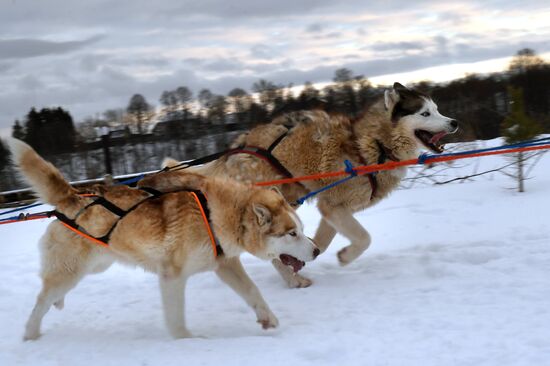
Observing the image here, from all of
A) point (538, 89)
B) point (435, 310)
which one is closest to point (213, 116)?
point (538, 89)

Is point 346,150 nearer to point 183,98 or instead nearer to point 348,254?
point 348,254

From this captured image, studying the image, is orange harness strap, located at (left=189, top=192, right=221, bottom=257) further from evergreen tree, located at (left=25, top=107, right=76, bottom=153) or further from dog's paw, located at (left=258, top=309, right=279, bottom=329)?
evergreen tree, located at (left=25, top=107, right=76, bottom=153)

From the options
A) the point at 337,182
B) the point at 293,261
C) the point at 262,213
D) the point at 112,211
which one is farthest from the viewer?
the point at 337,182

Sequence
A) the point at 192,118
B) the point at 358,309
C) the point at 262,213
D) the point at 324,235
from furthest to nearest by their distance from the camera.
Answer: the point at 192,118 → the point at 324,235 → the point at 358,309 → the point at 262,213

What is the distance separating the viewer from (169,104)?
51312 millimetres

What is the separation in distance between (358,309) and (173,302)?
1.63m

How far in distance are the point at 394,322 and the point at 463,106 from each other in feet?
107

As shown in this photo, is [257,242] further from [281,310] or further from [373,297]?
[373,297]

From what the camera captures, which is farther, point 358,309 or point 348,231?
point 348,231

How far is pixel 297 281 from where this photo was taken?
598 centimetres

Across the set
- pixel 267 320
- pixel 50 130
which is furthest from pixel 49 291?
pixel 50 130

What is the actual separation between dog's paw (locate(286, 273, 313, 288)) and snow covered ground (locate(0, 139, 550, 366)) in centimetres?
11

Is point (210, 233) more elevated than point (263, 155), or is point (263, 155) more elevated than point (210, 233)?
point (263, 155)

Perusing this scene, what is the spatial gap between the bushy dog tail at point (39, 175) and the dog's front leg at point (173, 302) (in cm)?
120
